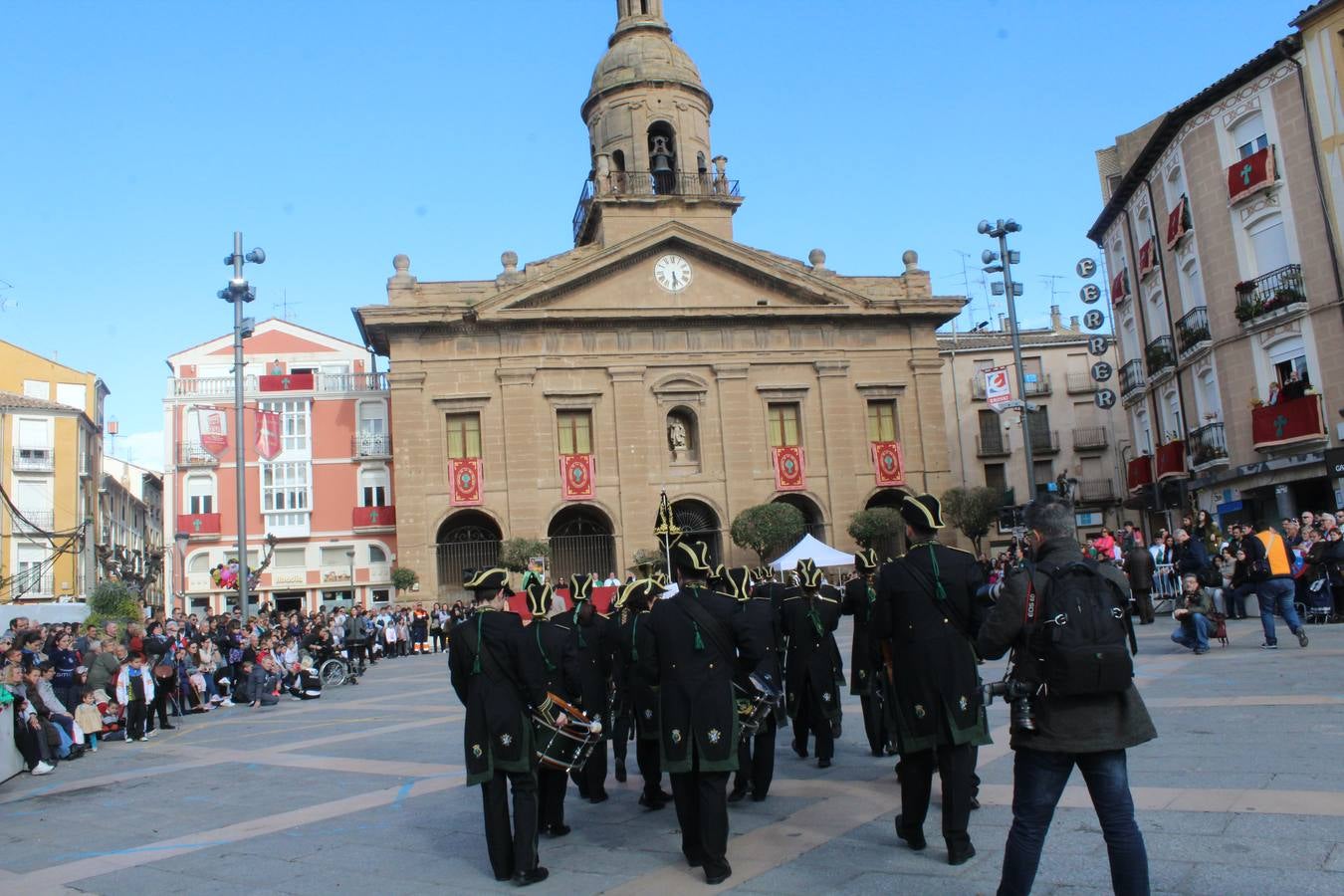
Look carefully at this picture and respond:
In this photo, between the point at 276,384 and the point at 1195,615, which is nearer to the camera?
the point at 1195,615

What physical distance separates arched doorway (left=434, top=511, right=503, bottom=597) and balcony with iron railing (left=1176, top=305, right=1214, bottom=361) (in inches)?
909

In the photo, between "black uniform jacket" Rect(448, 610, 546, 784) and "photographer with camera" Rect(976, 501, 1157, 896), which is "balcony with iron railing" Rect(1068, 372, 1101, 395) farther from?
"photographer with camera" Rect(976, 501, 1157, 896)

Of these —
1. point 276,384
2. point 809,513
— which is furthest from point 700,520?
point 276,384

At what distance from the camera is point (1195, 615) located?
15531 mm

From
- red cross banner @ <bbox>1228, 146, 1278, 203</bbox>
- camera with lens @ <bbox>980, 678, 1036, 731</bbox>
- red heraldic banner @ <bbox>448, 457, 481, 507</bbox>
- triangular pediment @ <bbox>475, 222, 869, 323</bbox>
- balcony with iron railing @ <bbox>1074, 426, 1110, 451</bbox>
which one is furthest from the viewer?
balcony with iron railing @ <bbox>1074, 426, 1110, 451</bbox>

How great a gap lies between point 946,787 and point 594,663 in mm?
A: 3803

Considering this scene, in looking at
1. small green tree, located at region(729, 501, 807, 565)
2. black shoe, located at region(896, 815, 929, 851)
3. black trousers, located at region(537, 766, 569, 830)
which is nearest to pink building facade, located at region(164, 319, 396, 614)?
small green tree, located at region(729, 501, 807, 565)

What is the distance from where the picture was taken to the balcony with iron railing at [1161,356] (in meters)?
33.8

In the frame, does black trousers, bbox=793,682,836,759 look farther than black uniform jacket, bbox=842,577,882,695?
Yes

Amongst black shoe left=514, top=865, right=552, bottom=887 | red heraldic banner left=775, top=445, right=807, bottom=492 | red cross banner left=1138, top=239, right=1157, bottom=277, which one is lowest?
black shoe left=514, top=865, right=552, bottom=887

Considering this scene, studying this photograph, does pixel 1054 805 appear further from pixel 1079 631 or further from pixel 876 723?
pixel 876 723

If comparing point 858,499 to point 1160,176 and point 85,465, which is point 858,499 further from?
point 85,465

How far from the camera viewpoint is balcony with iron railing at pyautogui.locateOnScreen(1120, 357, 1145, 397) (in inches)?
1470

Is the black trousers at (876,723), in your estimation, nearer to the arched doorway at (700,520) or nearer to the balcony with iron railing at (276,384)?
the arched doorway at (700,520)
